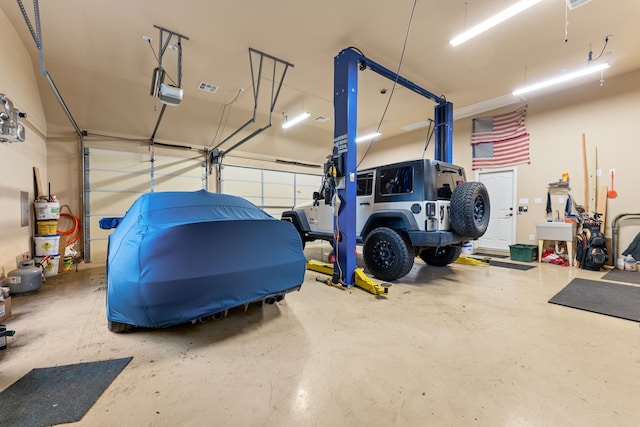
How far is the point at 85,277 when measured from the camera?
4.35 m

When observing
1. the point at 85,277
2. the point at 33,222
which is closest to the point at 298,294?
the point at 85,277

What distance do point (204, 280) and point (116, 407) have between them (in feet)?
2.55

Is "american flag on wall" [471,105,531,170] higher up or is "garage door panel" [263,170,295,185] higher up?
"american flag on wall" [471,105,531,170]

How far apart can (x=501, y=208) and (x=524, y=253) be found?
1.58 m

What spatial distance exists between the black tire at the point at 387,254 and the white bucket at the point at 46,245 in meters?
5.25

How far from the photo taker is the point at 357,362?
1.85 m

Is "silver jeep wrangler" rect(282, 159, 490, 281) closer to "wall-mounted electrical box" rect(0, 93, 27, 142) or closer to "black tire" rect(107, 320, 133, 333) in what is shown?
"black tire" rect(107, 320, 133, 333)

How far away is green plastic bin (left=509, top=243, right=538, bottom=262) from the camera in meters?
5.70

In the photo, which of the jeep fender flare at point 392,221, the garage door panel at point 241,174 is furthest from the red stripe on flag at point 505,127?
the garage door panel at point 241,174

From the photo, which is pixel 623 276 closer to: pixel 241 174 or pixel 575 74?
pixel 575 74

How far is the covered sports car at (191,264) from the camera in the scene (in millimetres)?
1761

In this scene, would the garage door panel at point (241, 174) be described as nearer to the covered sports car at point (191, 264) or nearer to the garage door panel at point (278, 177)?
the garage door panel at point (278, 177)

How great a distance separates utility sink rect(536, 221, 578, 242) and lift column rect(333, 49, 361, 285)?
4.71m

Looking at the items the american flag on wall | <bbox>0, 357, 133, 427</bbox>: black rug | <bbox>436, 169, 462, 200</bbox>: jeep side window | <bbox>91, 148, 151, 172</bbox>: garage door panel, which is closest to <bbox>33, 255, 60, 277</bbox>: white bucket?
<bbox>91, 148, 151, 172</bbox>: garage door panel
